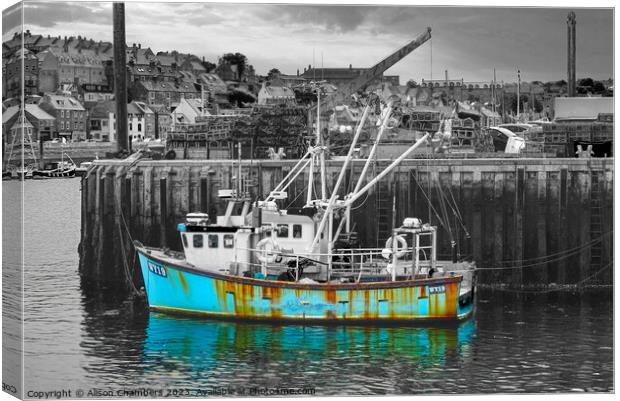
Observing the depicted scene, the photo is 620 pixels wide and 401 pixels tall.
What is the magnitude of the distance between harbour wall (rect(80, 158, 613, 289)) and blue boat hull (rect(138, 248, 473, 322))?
7.60ft

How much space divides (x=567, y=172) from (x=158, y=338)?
9.15 metres

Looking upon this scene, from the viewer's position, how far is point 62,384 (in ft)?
68.0

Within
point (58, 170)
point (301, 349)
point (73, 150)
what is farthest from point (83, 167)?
point (301, 349)

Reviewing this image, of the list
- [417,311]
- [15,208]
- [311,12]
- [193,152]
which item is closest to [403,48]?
[311,12]

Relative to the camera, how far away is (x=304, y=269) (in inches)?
1053

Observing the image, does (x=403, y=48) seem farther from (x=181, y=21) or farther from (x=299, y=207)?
(x=299, y=207)

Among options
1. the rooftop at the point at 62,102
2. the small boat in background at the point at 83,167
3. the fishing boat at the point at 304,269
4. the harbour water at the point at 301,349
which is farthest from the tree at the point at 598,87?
the small boat in background at the point at 83,167

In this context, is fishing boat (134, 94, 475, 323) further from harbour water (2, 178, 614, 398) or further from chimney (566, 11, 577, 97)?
chimney (566, 11, 577, 97)

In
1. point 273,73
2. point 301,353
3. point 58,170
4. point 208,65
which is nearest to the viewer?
point 301,353

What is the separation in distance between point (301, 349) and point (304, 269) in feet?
9.90

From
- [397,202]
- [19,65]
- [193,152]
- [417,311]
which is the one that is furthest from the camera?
[193,152]

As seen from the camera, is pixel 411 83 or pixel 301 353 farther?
pixel 411 83

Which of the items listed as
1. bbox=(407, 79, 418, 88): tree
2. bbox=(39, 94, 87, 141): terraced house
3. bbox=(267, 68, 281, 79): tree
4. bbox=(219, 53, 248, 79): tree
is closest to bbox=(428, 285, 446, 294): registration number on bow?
bbox=(407, 79, 418, 88): tree

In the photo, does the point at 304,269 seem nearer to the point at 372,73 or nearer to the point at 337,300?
the point at 337,300
